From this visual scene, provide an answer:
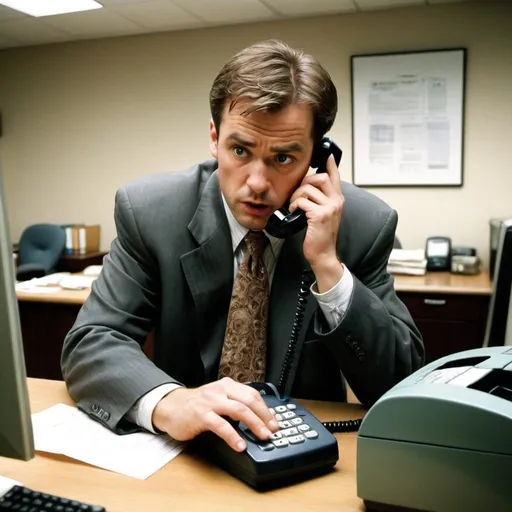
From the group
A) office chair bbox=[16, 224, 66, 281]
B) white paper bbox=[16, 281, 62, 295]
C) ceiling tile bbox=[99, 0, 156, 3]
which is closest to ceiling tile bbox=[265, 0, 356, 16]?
ceiling tile bbox=[99, 0, 156, 3]

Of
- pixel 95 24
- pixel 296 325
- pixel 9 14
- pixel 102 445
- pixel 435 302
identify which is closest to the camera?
pixel 102 445

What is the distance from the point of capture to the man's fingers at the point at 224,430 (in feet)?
2.71

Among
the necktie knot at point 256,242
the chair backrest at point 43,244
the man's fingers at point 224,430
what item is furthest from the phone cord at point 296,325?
the chair backrest at point 43,244

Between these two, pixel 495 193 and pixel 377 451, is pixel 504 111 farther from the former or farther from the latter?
pixel 377 451

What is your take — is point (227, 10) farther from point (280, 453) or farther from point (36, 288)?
point (280, 453)

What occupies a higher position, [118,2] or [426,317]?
[118,2]

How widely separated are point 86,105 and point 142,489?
14.8 ft

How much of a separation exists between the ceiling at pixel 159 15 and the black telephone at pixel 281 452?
11.3 feet

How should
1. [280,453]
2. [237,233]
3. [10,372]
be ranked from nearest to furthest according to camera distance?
1. [10,372]
2. [280,453]
3. [237,233]

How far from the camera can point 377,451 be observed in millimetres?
736

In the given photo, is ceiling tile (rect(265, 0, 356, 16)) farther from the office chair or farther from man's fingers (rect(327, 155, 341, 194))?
man's fingers (rect(327, 155, 341, 194))

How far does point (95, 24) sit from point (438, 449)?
4.33m

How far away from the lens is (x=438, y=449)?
0.70 m

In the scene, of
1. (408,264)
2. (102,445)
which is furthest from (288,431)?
(408,264)
